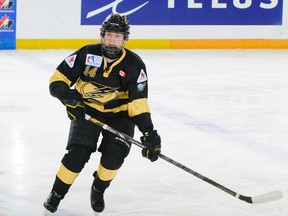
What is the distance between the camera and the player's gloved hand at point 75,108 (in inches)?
135

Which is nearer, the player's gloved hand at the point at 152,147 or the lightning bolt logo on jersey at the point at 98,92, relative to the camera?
the player's gloved hand at the point at 152,147

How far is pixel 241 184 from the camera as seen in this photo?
430 cm

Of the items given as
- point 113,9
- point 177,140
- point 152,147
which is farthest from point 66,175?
point 113,9

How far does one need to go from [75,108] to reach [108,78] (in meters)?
0.20

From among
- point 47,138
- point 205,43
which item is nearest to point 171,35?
point 205,43

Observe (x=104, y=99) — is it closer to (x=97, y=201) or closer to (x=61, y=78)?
(x=61, y=78)

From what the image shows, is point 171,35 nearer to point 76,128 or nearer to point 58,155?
point 58,155

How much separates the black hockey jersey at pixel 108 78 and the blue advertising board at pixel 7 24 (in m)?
5.41

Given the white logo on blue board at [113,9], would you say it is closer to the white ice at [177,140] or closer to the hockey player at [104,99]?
the white ice at [177,140]

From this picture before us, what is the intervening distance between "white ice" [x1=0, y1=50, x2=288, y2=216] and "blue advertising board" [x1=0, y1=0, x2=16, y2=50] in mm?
213

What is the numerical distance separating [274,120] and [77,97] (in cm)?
274

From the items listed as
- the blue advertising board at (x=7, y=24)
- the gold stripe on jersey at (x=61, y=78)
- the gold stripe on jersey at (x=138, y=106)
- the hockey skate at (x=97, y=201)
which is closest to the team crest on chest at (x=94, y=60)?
the gold stripe on jersey at (x=61, y=78)

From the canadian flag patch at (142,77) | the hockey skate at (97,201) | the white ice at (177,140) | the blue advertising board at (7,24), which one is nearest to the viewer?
the canadian flag patch at (142,77)

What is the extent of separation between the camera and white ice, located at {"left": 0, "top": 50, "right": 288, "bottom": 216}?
3895mm
